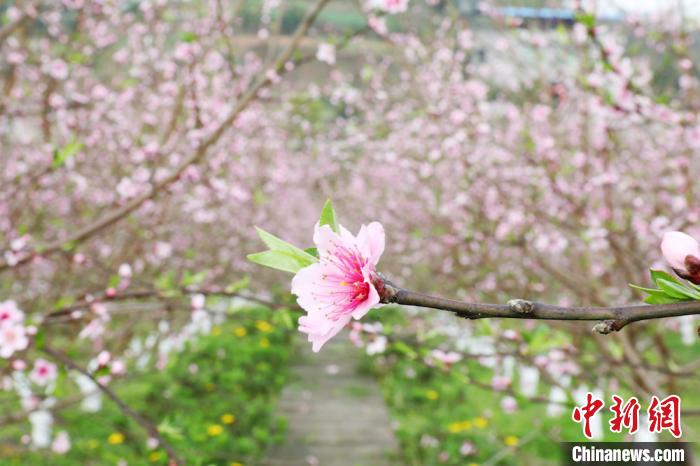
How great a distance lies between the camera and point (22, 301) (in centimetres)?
512

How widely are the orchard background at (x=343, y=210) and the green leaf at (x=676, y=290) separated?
1.53 meters

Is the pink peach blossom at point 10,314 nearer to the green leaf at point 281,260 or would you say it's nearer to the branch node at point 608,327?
the green leaf at point 281,260

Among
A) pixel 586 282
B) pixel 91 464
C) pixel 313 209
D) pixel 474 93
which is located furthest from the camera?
pixel 313 209

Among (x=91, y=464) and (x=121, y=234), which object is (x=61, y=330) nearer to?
(x=121, y=234)

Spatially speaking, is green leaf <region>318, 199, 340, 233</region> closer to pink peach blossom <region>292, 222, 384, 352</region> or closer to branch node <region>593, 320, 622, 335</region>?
pink peach blossom <region>292, 222, 384, 352</region>

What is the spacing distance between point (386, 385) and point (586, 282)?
13.2 ft

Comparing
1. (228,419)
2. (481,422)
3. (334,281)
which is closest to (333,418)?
(228,419)

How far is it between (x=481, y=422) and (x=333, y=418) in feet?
4.42

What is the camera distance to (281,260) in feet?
2.93

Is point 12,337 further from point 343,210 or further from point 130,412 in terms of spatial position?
point 343,210

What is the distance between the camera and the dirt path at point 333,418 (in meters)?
5.38

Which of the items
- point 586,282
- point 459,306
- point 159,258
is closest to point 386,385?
point 159,258

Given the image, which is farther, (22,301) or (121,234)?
(121,234)

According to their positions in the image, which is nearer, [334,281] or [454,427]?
[334,281]
